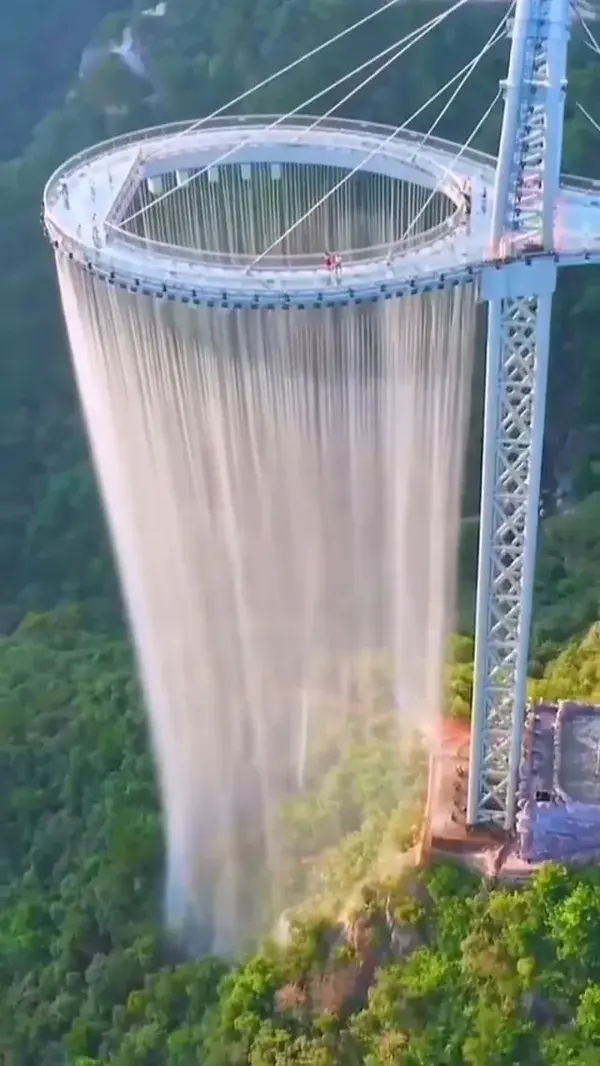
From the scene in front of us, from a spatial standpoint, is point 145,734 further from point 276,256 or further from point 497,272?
point 497,272

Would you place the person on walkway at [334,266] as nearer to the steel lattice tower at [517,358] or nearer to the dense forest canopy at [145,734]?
the steel lattice tower at [517,358]

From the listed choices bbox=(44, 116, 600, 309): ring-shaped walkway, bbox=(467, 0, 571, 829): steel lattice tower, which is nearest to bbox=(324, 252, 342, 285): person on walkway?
bbox=(44, 116, 600, 309): ring-shaped walkway

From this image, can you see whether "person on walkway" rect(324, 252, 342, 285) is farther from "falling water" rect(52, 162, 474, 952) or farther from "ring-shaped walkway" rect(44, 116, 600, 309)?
"falling water" rect(52, 162, 474, 952)

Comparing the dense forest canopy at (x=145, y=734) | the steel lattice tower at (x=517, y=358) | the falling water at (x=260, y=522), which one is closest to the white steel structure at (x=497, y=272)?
the steel lattice tower at (x=517, y=358)

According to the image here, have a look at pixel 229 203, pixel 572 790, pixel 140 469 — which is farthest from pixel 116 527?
pixel 572 790

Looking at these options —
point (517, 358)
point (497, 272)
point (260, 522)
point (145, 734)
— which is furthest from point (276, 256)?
point (145, 734)

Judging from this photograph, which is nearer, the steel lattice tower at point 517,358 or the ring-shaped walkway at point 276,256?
the steel lattice tower at point 517,358

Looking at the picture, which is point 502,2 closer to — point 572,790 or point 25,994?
point 572,790
